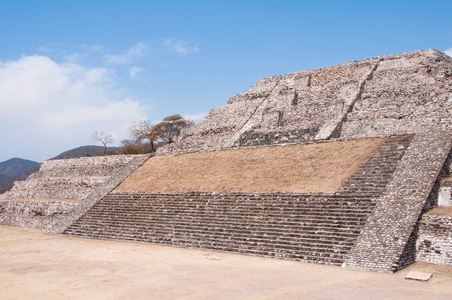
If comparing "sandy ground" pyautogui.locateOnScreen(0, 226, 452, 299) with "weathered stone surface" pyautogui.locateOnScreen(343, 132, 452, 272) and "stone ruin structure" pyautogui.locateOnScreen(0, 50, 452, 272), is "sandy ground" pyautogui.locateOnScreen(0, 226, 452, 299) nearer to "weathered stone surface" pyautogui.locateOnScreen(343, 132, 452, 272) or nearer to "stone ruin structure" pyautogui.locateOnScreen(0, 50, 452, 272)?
"weathered stone surface" pyautogui.locateOnScreen(343, 132, 452, 272)

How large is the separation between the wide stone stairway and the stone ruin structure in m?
0.04

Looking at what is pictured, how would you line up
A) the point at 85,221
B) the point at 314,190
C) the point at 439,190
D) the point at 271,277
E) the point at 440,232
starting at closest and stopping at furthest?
the point at 271,277 < the point at 440,232 < the point at 439,190 < the point at 314,190 < the point at 85,221

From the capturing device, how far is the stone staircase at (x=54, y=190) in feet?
70.3

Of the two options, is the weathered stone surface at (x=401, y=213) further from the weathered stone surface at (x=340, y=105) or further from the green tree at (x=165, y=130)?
the green tree at (x=165, y=130)

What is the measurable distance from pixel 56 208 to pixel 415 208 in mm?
17678

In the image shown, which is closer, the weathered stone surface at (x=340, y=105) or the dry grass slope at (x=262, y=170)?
the dry grass slope at (x=262, y=170)

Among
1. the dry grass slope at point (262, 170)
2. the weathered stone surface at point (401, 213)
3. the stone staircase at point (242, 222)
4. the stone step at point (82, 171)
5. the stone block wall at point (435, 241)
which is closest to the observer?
the weathered stone surface at point (401, 213)

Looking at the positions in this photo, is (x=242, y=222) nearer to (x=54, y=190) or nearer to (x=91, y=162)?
(x=54, y=190)

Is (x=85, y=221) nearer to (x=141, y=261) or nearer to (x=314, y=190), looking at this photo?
(x=141, y=261)

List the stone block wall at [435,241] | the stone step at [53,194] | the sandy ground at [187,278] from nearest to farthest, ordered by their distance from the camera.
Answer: the sandy ground at [187,278], the stone block wall at [435,241], the stone step at [53,194]

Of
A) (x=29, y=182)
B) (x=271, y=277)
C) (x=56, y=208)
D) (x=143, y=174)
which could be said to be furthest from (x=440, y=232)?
(x=29, y=182)

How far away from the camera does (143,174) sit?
21.9 metres

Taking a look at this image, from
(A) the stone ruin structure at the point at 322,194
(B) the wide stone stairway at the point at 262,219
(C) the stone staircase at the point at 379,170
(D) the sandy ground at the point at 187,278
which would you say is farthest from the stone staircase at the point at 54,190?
(C) the stone staircase at the point at 379,170

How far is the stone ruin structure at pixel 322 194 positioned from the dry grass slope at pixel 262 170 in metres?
0.52
